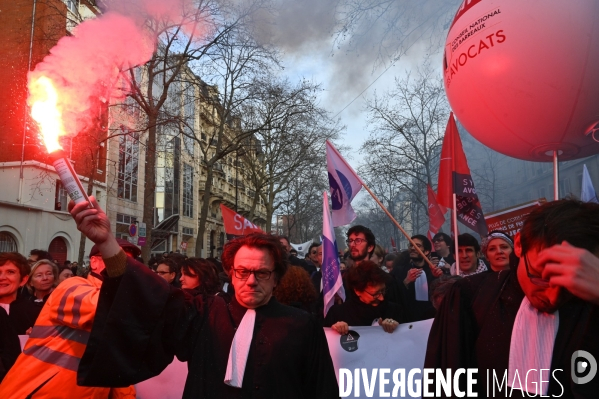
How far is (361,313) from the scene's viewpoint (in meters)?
4.18

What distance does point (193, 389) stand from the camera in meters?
2.29

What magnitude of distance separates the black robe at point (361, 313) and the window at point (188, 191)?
37051 mm

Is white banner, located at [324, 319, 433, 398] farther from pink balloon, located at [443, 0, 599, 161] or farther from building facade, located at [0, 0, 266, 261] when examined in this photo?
building facade, located at [0, 0, 266, 261]

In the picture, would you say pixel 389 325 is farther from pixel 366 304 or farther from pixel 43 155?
pixel 43 155

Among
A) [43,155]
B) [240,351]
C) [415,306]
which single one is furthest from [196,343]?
[43,155]

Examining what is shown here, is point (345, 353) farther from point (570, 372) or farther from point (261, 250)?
point (570, 372)

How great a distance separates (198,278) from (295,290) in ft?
3.77

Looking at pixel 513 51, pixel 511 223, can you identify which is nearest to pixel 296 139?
pixel 511 223

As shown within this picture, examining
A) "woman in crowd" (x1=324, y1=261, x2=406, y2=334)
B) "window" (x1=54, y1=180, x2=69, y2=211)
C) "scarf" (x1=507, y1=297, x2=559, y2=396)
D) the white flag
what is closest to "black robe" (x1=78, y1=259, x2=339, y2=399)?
"scarf" (x1=507, y1=297, x2=559, y2=396)

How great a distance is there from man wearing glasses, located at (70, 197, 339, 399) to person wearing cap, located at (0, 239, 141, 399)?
0.61m

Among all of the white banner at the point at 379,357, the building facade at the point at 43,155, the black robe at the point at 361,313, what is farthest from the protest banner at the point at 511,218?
the building facade at the point at 43,155

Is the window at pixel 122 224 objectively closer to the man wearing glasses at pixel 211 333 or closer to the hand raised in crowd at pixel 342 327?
the hand raised in crowd at pixel 342 327

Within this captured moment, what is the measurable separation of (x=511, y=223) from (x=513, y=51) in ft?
9.44

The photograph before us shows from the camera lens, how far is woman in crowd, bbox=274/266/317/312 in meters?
4.04
